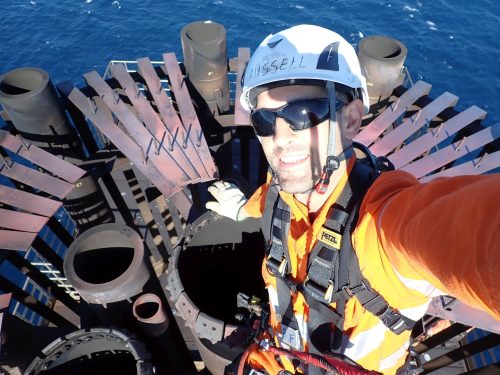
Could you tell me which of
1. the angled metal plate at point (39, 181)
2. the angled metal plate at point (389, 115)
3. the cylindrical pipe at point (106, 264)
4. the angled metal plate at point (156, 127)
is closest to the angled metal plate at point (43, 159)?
the angled metal plate at point (39, 181)

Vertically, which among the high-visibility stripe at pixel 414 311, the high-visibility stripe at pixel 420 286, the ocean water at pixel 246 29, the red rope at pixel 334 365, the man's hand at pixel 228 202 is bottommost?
the ocean water at pixel 246 29

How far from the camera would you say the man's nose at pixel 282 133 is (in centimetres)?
386

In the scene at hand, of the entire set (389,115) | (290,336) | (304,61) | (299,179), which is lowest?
(290,336)

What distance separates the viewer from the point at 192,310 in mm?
5711

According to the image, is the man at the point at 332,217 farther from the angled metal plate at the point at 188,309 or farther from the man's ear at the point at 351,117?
the angled metal plate at the point at 188,309

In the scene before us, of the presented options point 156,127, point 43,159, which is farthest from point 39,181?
point 156,127

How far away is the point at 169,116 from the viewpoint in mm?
8969

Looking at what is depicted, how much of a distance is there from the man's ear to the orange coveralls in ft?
1.12

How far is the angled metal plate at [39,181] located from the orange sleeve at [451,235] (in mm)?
6690

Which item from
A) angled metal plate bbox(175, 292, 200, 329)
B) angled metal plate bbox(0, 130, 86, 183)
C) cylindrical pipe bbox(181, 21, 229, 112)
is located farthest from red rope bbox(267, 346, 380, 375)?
cylindrical pipe bbox(181, 21, 229, 112)

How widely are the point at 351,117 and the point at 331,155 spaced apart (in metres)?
0.57

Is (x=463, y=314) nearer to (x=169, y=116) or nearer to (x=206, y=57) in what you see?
(x=169, y=116)

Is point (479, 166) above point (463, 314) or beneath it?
above

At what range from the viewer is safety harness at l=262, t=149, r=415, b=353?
357 cm
